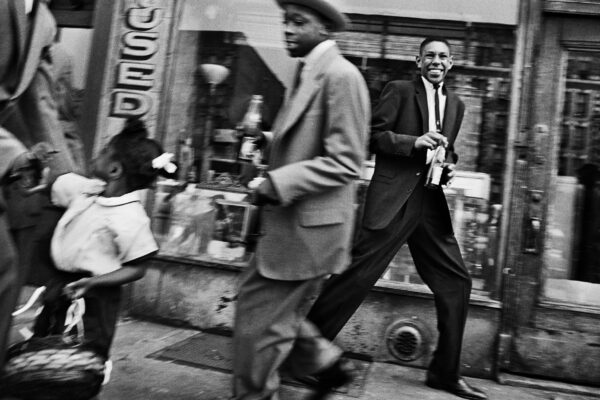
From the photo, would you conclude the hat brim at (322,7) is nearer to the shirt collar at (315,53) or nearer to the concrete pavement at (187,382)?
the shirt collar at (315,53)

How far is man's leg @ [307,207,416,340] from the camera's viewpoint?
3.71 m

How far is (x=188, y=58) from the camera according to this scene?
17.2 ft

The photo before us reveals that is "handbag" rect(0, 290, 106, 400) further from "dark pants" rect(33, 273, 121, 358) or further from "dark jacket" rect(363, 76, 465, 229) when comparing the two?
"dark jacket" rect(363, 76, 465, 229)

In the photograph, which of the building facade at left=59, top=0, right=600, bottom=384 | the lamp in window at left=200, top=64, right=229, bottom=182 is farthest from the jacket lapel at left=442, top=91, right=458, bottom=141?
the lamp in window at left=200, top=64, right=229, bottom=182

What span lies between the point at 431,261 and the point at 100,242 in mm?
Answer: 1942

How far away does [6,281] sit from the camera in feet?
8.64

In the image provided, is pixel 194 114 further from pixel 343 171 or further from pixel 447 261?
pixel 343 171

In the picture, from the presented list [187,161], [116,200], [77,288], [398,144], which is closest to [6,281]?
[77,288]

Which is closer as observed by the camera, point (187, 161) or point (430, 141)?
point (430, 141)

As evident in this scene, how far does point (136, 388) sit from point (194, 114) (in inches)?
92.4

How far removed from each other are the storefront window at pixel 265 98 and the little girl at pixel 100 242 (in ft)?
5.52

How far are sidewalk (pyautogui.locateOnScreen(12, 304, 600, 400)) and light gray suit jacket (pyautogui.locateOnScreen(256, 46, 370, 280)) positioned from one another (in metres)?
1.16

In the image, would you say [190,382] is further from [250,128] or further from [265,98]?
[265,98]

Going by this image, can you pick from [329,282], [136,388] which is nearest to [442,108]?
[329,282]
